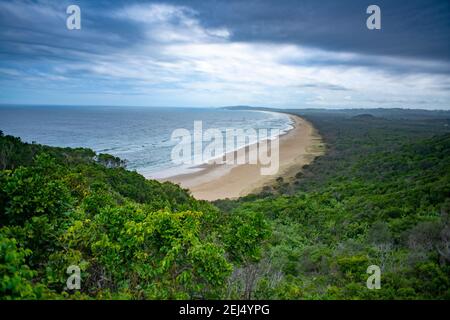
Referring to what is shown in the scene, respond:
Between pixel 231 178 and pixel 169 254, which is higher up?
pixel 169 254

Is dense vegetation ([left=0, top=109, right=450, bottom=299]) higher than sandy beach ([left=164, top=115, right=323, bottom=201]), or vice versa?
dense vegetation ([left=0, top=109, right=450, bottom=299])

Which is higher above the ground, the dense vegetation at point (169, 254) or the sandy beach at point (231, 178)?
the dense vegetation at point (169, 254)

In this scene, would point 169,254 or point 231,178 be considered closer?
point 169,254

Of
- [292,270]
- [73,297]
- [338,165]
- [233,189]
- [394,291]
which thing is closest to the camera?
[73,297]

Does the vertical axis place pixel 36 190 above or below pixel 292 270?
above

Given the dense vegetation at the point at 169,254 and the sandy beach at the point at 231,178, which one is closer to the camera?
the dense vegetation at the point at 169,254

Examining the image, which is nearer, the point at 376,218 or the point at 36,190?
the point at 36,190

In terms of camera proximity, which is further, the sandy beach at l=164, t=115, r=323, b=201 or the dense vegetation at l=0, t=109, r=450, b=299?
the sandy beach at l=164, t=115, r=323, b=201
